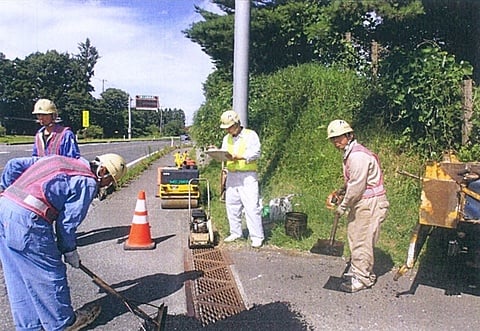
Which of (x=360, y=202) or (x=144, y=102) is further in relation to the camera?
(x=144, y=102)

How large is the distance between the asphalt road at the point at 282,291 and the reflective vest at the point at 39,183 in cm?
130

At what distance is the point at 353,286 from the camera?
16.3 ft

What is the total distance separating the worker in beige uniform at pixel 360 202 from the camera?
482 cm

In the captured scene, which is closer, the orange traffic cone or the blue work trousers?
the blue work trousers

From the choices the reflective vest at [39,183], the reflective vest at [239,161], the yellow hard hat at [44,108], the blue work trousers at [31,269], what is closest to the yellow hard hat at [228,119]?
the reflective vest at [239,161]

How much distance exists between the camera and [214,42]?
16.3m

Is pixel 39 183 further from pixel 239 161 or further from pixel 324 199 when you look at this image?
pixel 324 199

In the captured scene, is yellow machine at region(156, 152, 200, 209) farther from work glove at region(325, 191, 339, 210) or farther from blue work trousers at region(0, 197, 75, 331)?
blue work trousers at region(0, 197, 75, 331)

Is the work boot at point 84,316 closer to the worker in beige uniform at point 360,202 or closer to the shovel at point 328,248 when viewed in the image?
the worker in beige uniform at point 360,202

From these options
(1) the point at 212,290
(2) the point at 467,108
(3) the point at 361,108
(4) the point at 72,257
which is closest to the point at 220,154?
(1) the point at 212,290

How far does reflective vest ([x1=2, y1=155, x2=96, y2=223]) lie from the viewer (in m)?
3.20

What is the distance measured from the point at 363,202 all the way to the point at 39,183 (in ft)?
10.4

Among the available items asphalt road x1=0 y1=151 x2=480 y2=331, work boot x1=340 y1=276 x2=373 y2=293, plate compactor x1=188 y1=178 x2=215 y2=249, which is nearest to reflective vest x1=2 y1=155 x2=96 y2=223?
asphalt road x1=0 y1=151 x2=480 y2=331

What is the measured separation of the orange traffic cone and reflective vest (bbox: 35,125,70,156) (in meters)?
Answer: 1.30
